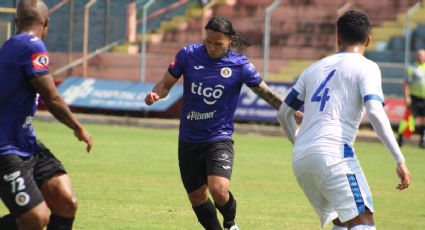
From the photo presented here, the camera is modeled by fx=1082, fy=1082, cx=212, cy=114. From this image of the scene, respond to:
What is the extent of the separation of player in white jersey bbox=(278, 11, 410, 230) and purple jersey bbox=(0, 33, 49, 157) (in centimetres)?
202

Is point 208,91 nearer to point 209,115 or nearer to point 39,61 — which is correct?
point 209,115

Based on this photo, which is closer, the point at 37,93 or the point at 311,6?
the point at 37,93

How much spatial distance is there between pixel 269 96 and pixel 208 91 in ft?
2.06

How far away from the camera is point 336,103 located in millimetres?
7996

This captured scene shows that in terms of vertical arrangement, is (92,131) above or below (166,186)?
below

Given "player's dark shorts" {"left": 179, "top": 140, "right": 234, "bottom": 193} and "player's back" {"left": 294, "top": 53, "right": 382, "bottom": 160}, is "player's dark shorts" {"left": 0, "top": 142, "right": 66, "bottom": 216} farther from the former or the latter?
"player's dark shorts" {"left": 179, "top": 140, "right": 234, "bottom": 193}

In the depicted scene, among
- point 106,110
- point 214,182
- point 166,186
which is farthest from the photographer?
point 106,110

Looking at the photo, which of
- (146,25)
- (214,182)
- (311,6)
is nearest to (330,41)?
(311,6)

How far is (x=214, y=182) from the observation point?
10242 millimetres

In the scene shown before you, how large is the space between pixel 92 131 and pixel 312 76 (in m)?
17.4

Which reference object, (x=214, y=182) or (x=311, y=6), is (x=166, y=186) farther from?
(x=311, y=6)

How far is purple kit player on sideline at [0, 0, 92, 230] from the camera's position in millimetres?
7895

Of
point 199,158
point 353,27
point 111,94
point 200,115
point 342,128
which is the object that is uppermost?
point 353,27

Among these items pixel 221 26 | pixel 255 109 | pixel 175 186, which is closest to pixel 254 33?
pixel 255 109
